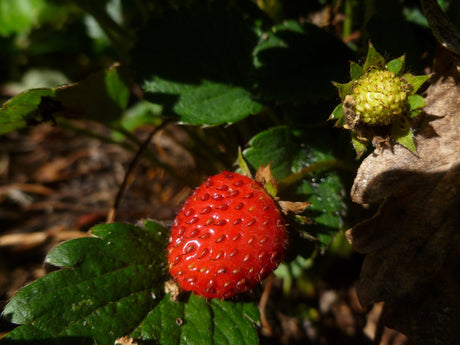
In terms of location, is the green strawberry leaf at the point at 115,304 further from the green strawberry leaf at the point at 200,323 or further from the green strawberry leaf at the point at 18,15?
the green strawberry leaf at the point at 18,15

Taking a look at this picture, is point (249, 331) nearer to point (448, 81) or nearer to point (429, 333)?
point (429, 333)

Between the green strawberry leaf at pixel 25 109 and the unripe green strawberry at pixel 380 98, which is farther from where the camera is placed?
the green strawberry leaf at pixel 25 109

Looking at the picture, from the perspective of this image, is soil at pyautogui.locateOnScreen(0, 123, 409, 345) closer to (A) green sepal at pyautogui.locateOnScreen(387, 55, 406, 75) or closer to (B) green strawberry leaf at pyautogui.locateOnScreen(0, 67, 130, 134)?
(B) green strawberry leaf at pyautogui.locateOnScreen(0, 67, 130, 134)

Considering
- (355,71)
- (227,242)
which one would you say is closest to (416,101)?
(355,71)

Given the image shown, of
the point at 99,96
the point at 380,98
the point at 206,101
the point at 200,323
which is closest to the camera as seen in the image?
the point at 380,98

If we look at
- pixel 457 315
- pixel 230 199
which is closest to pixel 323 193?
pixel 230 199

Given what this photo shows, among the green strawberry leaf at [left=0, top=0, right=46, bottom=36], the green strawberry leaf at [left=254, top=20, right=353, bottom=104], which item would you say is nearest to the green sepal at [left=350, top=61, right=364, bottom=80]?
the green strawberry leaf at [left=254, top=20, right=353, bottom=104]

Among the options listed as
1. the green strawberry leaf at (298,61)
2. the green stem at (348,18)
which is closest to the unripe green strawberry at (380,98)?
the green strawberry leaf at (298,61)

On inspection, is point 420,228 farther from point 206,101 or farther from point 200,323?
point 206,101
